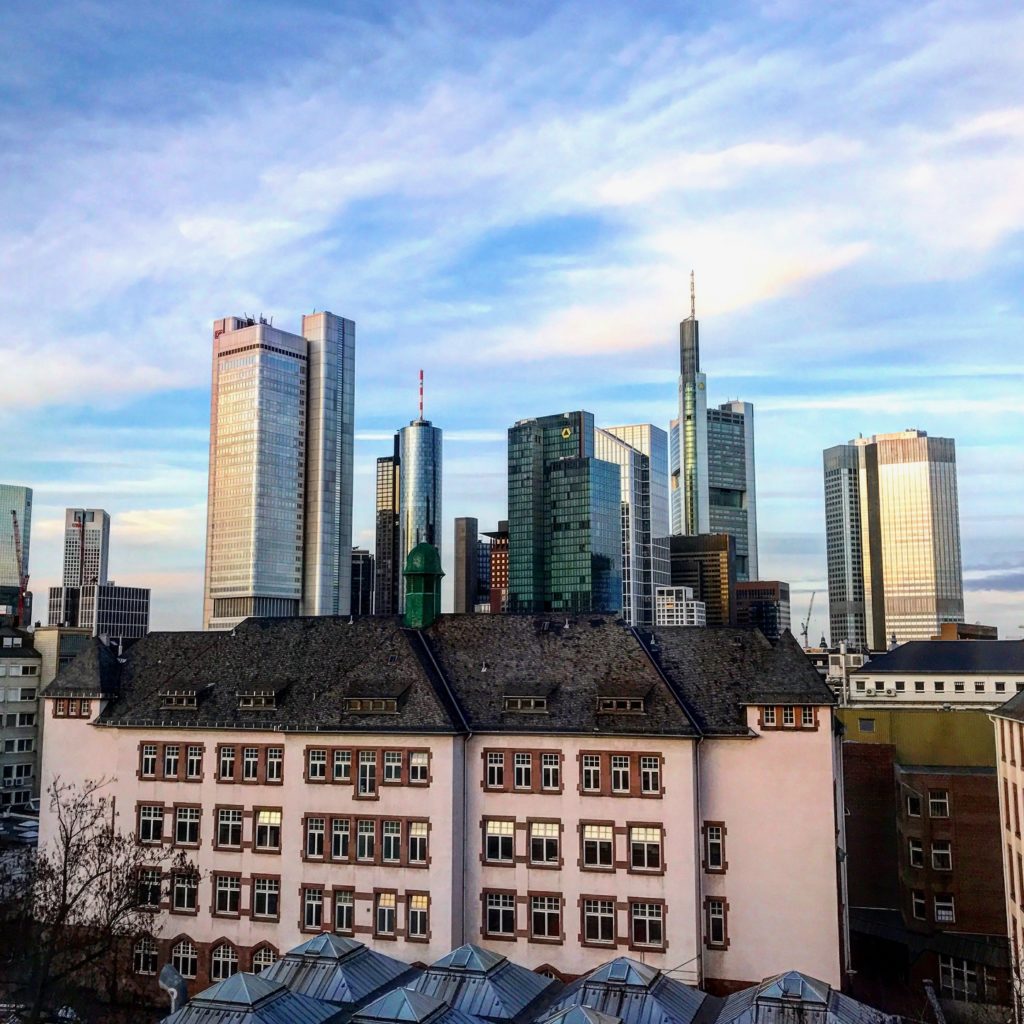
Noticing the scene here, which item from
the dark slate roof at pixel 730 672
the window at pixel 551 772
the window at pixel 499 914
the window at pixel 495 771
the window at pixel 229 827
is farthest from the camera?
the window at pixel 229 827

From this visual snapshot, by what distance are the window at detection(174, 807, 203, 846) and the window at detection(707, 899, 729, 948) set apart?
89.7 feet

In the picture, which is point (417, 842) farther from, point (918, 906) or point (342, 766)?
point (918, 906)

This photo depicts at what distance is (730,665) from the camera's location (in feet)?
174

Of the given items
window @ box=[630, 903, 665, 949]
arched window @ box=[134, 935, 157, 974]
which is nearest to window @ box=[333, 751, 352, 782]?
arched window @ box=[134, 935, 157, 974]

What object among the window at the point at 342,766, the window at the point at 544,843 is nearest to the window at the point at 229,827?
the window at the point at 342,766

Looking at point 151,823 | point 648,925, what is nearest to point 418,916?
point 648,925

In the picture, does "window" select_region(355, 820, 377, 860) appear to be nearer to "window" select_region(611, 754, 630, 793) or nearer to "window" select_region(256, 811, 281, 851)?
"window" select_region(256, 811, 281, 851)

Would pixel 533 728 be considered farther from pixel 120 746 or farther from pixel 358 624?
pixel 120 746

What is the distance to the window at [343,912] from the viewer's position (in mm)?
50959

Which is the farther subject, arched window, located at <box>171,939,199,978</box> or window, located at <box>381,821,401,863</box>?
arched window, located at <box>171,939,199,978</box>

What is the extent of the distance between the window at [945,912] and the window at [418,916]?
36771 mm

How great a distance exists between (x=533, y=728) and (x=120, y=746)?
2421 cm

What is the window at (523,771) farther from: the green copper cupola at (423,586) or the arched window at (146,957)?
the arched window at (146,957)

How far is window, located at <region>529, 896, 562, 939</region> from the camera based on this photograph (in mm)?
49219
